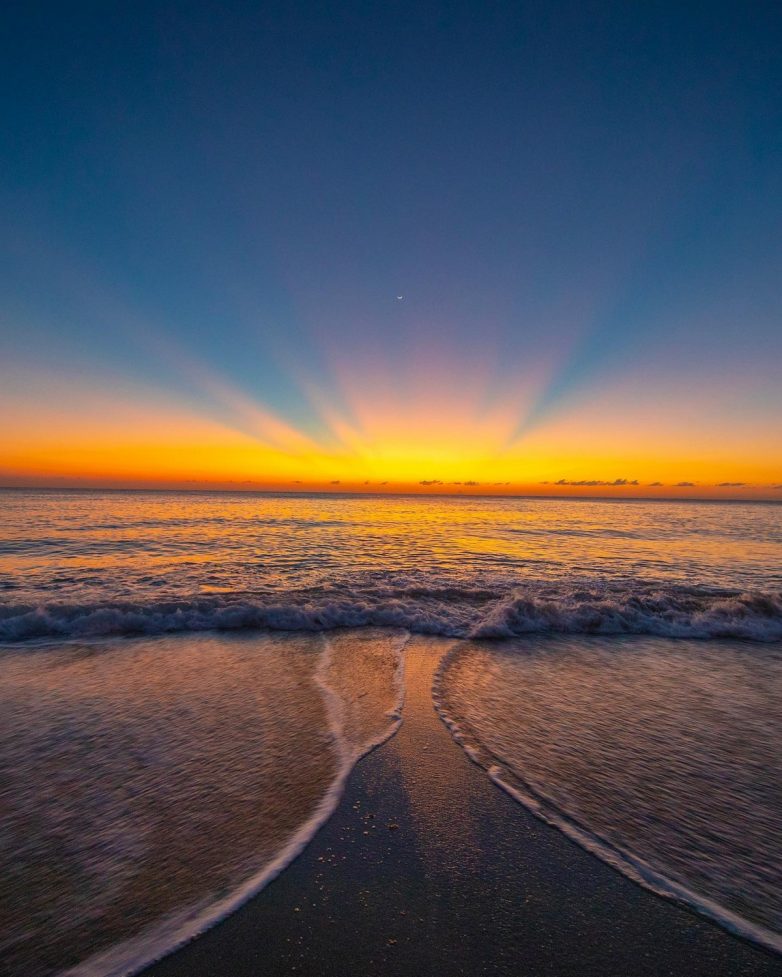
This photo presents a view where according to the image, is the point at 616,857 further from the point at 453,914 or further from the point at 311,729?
the point at 311,729

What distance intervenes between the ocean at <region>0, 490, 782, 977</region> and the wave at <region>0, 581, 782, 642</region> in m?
0.05

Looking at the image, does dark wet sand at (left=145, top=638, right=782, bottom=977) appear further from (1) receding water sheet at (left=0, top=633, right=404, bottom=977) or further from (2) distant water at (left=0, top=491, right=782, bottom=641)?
(2) distant water at (left=0, top=491, right=782, bottom=641)

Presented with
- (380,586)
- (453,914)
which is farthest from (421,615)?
(453,914)

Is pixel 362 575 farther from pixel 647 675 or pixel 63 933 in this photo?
pixel 63 933

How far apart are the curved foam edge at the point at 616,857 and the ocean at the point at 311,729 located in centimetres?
2

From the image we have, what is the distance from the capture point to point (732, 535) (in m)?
29.2

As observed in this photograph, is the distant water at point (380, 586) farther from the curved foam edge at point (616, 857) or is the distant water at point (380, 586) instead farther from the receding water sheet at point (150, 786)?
the curved foam edge at point (616, 857)

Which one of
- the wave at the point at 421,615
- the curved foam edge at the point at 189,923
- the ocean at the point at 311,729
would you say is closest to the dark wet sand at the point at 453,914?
the curved foam edge at the point at 189,923

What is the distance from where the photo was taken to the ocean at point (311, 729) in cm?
279

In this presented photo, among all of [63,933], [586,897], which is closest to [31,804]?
[63,933]

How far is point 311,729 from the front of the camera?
15.9ft

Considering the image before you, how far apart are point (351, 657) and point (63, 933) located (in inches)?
199

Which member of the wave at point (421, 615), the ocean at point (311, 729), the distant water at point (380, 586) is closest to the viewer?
the ocean at point (311, 729)

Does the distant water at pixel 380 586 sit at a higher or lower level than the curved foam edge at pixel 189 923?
lower
